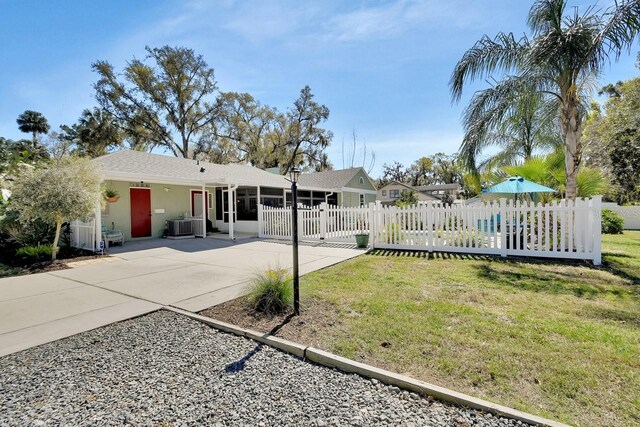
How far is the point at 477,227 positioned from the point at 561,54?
15.3 ft

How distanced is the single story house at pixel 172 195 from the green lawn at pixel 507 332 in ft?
30.2

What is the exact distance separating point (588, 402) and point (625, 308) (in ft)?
9.70

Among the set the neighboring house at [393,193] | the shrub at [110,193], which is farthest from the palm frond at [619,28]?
the neighboring house at [393,193]

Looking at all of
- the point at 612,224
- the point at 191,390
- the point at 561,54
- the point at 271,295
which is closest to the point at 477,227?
the point at 561,54

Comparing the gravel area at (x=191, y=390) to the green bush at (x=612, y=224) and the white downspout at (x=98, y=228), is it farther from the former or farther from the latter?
the green bush at (x=612, y=224)

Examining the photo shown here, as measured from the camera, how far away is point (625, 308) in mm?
4246

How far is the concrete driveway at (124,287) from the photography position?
13.3ft

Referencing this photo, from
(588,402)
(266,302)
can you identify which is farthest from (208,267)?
(588,402)

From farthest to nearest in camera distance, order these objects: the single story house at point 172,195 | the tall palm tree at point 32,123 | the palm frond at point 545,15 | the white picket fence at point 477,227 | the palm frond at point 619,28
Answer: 1. the tall palm tree at point 32,123
2. the single story house at point 172,195
3. the palm frond at point 545,15
4. the white picket fence at point 477,227
5. the palm frond at point 619,28

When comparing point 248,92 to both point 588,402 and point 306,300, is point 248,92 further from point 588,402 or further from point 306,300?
point 588,402

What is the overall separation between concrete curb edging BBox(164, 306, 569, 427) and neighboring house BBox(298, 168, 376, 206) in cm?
1694

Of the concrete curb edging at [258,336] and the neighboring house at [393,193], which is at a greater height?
the neighboring house at [393,193]

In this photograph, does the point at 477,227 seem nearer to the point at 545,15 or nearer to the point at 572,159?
the point at 572,159

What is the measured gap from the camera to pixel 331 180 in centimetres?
2422
